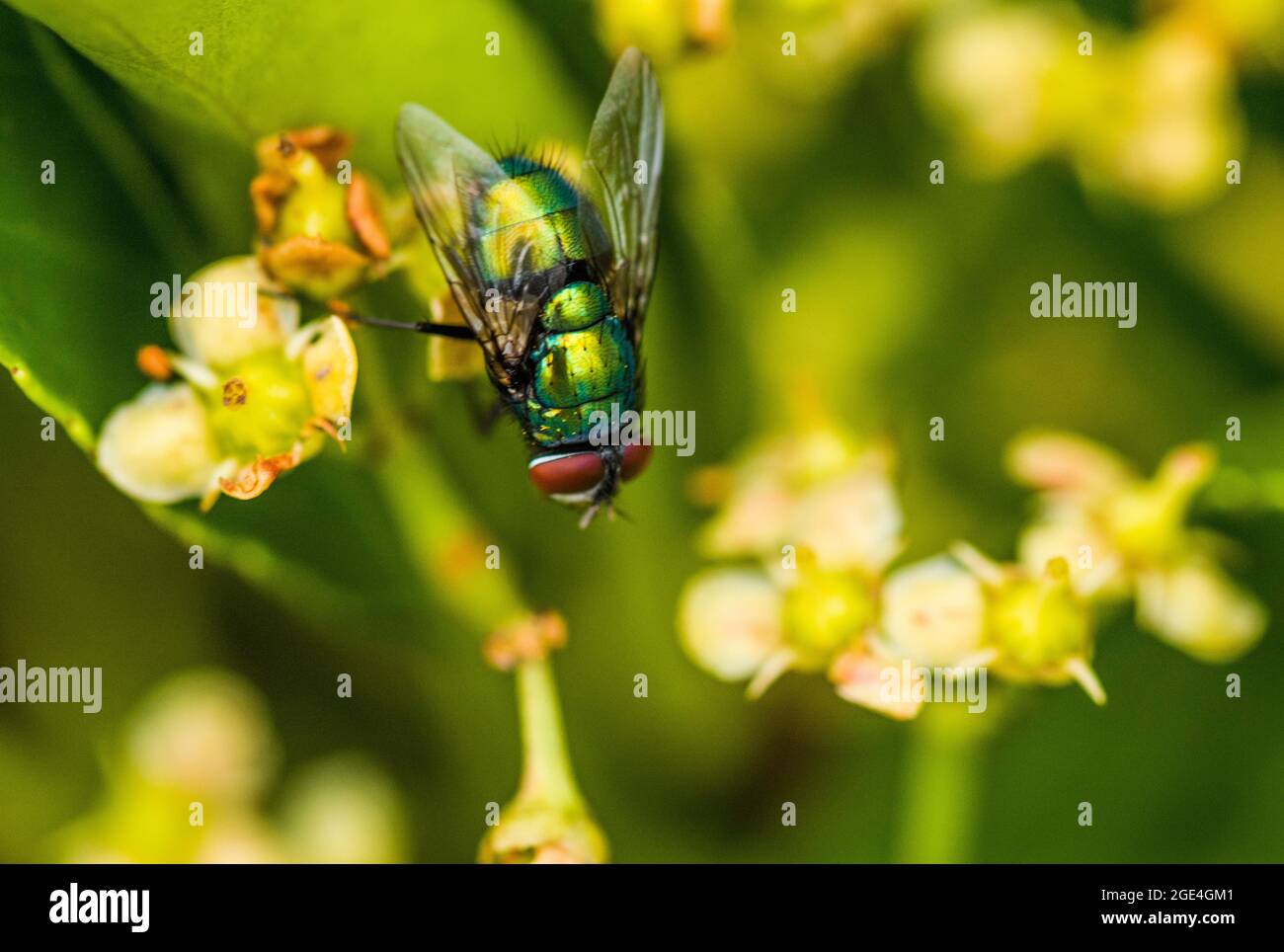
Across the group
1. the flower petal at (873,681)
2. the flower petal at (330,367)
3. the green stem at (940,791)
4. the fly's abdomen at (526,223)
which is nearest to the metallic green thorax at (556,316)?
the fly's abdomen at (526,223)

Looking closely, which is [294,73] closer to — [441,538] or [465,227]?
[465,227]

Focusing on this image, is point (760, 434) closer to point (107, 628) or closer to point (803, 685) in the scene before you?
point (803, 685)

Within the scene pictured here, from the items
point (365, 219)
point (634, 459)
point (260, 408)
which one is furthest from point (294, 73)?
point (634, 459)

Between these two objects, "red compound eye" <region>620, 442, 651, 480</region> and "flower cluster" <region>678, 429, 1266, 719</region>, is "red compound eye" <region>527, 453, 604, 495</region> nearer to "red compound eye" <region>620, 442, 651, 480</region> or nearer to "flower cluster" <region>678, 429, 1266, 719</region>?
"red compound eye" <region>620, 442, 651, 480</region>

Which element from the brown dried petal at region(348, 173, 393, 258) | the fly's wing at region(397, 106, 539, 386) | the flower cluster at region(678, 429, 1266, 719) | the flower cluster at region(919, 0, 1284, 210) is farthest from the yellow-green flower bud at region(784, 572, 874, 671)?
the flower cluster at region(919, 0, 1284, 210)

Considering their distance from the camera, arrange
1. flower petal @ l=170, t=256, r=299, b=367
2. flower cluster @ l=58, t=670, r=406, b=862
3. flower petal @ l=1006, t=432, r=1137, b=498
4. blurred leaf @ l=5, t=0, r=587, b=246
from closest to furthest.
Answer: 1. blurred leaf @ l=5, t=0, r=587, b=246
2. flower petal @ l=170, t=256, r=299, b=367
3. flower petal @ l=1006, t=432, r=1137, b=498
4. flower cluster @ l=58, t=670, r=406, b=862

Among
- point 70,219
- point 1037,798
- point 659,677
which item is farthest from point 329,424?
point 1037,798
